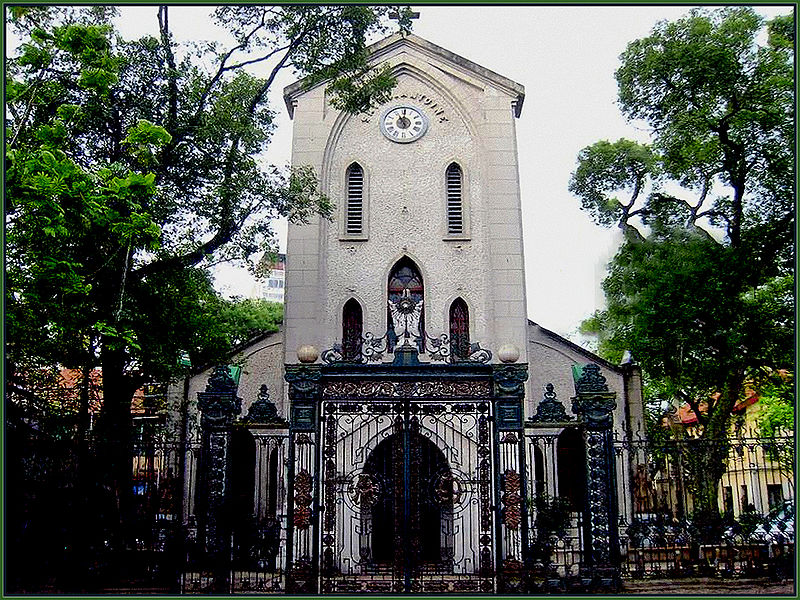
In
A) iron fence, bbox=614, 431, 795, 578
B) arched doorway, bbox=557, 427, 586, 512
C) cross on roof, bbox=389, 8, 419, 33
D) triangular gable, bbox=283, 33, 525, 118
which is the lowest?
iron fence, bbox=614, 431, 795, 578

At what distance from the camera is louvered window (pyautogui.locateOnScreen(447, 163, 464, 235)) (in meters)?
20.1

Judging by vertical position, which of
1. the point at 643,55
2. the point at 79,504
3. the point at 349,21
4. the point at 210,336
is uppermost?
the point at 643,55

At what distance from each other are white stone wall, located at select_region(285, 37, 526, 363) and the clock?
6.6 inches

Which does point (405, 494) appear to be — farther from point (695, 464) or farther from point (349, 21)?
point (349, 21)

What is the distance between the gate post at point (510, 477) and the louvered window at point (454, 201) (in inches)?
328

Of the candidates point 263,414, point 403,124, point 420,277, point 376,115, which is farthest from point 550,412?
point 376,115

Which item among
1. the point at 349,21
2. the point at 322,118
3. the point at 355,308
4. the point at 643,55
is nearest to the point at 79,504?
the point at 355,308

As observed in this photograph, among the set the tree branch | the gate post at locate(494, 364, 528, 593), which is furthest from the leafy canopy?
the gate post at locate(494, 364, 528, 593)

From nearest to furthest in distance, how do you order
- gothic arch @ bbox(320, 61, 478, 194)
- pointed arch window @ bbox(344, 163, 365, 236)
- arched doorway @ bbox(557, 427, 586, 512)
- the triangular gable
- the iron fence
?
the iron fence < arched doorway @ bbox(557, 427, 586, 512) < pointed arch window @ bbox(344, 163, 365, 236) < gothic arch @ bbox(320, 61, 478, 194) < the triangular gable

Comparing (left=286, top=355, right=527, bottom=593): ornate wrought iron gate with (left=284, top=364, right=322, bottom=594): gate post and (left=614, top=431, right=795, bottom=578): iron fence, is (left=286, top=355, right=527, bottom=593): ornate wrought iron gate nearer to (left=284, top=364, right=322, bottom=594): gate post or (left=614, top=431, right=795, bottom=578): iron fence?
(left=284, top=364, right=322, bottom=594): gate post

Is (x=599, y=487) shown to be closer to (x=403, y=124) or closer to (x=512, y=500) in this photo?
(x=512, y=500)

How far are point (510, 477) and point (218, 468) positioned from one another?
4.27 meters

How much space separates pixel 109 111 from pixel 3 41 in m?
4.67

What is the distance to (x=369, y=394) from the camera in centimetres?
1235
